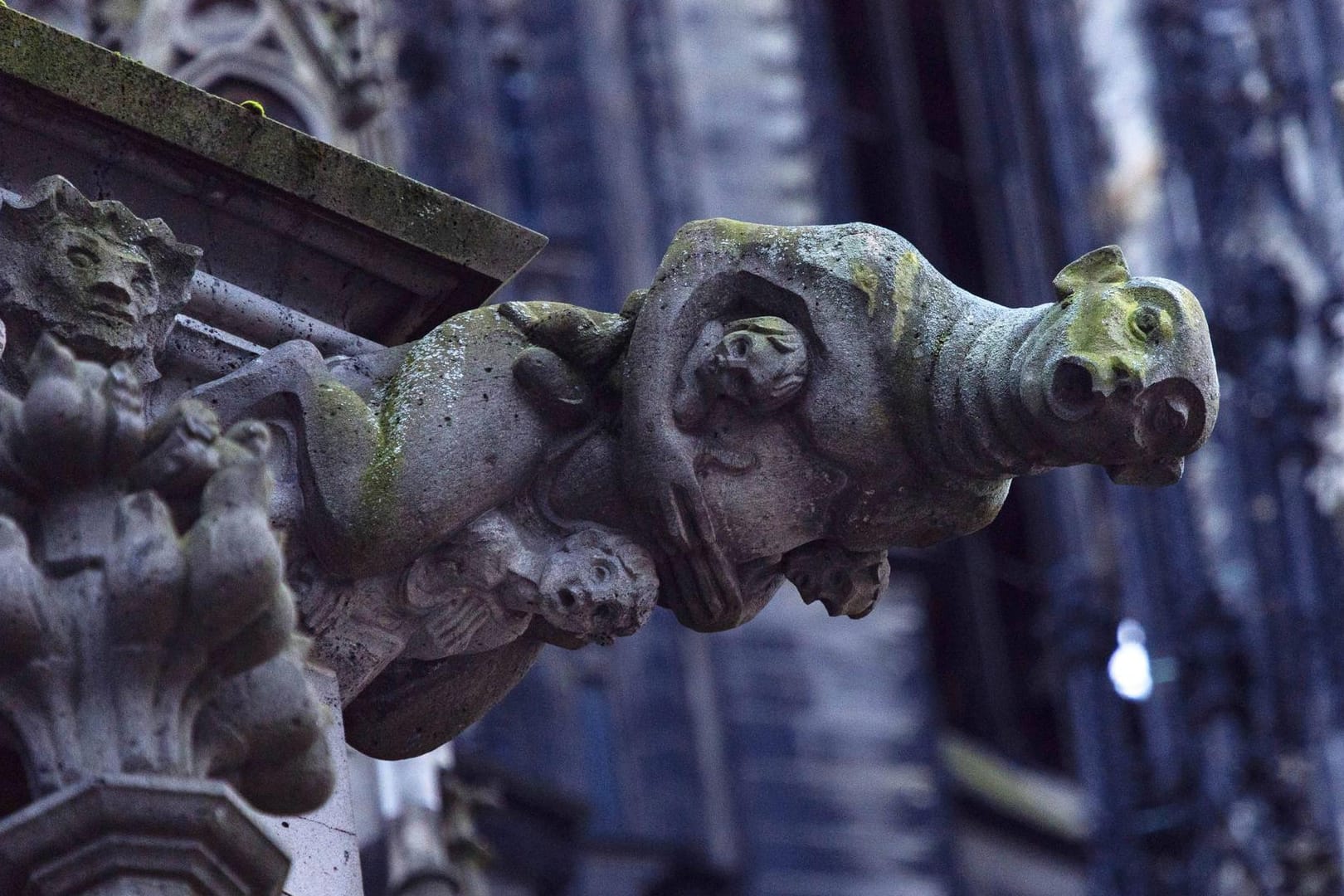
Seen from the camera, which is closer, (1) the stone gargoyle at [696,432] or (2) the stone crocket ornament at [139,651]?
(2) the stone crocket ornament at [139,651]

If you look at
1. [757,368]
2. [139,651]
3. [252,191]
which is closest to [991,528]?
[252,191]

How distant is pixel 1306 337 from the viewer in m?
19.7

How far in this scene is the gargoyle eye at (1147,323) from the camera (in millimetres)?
3717

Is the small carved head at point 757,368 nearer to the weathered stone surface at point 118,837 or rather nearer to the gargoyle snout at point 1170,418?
the gargoyle snout at point 1170,418

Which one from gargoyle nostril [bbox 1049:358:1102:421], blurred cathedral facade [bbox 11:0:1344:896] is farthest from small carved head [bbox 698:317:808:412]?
blurred cathedral facade [bbox 11:0:1344:896]

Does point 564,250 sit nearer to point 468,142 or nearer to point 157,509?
point 468,142

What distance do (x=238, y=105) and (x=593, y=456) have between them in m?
0.55

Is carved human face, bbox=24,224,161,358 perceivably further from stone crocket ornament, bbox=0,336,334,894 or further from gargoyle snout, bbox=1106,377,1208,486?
gargoyle snout, bbox=1106,377,1208,486

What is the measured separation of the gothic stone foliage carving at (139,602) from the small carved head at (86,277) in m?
0.39

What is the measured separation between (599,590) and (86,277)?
59 cm

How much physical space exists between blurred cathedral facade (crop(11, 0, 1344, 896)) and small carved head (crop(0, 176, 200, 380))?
523 inches

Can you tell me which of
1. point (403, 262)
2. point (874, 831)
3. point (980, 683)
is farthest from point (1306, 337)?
point (403, 262)

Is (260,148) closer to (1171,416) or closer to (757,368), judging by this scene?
(757,368)

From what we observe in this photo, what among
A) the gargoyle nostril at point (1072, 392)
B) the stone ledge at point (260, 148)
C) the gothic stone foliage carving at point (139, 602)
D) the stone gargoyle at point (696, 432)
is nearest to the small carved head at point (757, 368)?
the stone gargoyle at point (696, 432)
